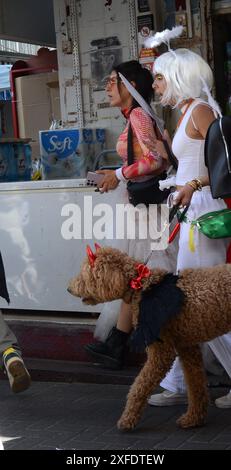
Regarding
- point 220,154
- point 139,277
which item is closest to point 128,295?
point 139,277

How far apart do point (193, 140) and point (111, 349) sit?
6.13 feet

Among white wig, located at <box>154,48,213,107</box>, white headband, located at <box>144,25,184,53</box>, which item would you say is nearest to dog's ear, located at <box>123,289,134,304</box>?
white wig, located at <box>154,48,213,107</box>

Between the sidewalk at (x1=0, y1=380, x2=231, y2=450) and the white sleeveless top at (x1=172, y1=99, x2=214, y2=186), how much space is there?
4.73 ft

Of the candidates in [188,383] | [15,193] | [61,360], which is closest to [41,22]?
[15,193]

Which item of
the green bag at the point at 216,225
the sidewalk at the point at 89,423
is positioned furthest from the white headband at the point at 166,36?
the sidewalk at the point at 89,423

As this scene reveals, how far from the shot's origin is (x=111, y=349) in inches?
235

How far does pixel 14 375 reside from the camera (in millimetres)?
5309

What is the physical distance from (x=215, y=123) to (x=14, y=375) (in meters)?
2.08

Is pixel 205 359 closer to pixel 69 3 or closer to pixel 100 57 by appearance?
pixel 100 57

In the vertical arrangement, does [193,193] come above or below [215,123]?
below

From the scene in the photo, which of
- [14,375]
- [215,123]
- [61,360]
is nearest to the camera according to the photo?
[215,123]

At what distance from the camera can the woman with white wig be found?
15.8 ft

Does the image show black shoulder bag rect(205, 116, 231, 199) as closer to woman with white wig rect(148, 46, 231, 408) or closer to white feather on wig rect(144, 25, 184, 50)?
woman with white wig rect(148, 46, 231, 408)

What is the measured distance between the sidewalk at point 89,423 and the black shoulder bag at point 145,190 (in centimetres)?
134
